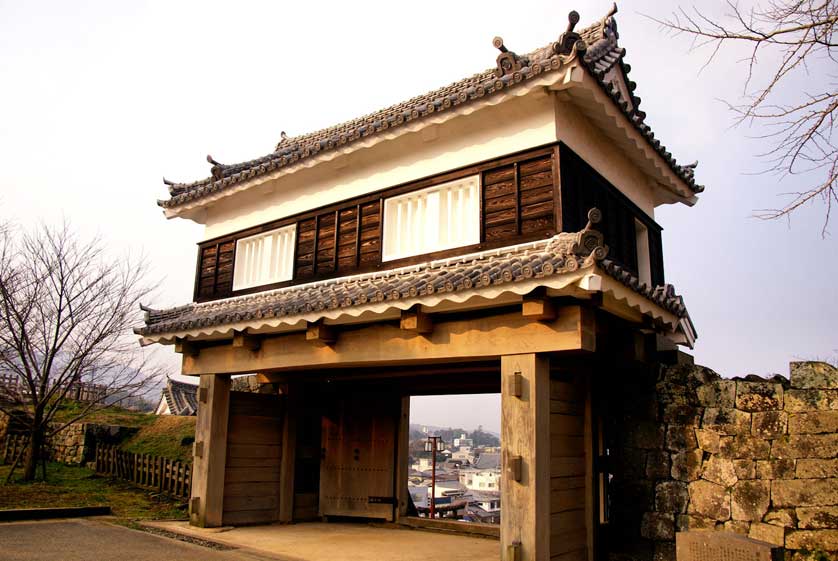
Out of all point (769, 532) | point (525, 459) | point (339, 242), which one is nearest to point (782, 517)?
point (769, 532)

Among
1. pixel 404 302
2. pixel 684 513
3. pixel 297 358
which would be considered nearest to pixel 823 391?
pixel 684 513

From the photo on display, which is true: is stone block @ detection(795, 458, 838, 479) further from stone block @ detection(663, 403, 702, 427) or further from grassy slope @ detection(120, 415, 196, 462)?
grassy slope @ detection(120, 415, 196, 462)

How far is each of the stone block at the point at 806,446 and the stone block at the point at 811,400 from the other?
29 centimetres

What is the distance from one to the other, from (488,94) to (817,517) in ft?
19.3

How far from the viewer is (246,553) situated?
825 centimetres

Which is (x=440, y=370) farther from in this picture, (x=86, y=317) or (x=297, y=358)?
(x=86, y=317)

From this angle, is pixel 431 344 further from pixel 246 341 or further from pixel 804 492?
pixel 804 492

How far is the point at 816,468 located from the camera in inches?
257

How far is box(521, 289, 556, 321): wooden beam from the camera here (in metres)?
6.40

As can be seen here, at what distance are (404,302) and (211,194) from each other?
582 centimetres

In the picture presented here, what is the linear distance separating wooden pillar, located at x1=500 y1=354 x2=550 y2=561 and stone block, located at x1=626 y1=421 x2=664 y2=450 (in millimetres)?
2044

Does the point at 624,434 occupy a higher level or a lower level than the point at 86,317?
lower

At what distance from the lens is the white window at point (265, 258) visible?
10.7 metres

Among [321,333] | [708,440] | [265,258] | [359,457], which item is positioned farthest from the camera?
[359,457]
